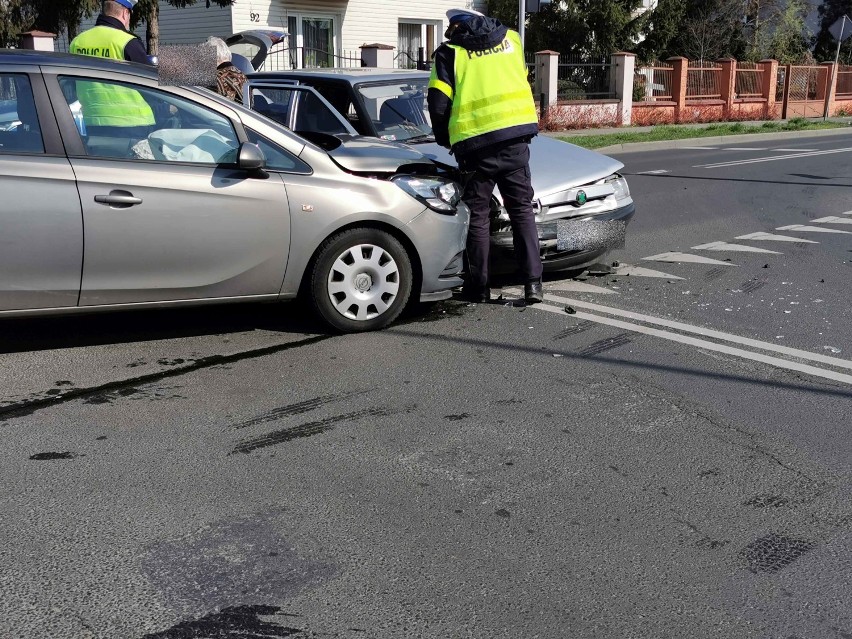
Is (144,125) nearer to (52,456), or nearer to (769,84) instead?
(52,456)

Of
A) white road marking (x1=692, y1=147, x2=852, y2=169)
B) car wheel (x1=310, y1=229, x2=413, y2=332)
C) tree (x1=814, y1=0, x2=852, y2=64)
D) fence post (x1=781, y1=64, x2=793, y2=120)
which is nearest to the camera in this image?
car wheel (x1=310, y1=229, x2=413, y2=332)

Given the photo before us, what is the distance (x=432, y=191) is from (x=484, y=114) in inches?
24.7

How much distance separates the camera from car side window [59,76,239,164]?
17.5ft

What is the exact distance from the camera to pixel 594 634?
283 cm

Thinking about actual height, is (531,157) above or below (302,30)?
below

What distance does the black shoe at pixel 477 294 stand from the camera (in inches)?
267

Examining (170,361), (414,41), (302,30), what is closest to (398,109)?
(170,361)

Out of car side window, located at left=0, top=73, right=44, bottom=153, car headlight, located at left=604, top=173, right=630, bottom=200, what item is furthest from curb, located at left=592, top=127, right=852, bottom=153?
car side window, located at left=0, top=73, right=44, bottom=153

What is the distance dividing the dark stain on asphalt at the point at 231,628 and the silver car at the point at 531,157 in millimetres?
4152

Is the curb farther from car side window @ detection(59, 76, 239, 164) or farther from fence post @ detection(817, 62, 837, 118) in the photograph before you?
car side window @ detection(59, 76, 239, 164)

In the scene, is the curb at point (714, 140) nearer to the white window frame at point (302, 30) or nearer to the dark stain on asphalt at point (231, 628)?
the white window frame at point (302, 30)

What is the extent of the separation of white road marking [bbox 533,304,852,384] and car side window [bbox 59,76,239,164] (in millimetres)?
2452

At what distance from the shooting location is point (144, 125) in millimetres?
5426

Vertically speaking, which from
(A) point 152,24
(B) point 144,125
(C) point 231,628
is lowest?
(C) point 231,628
